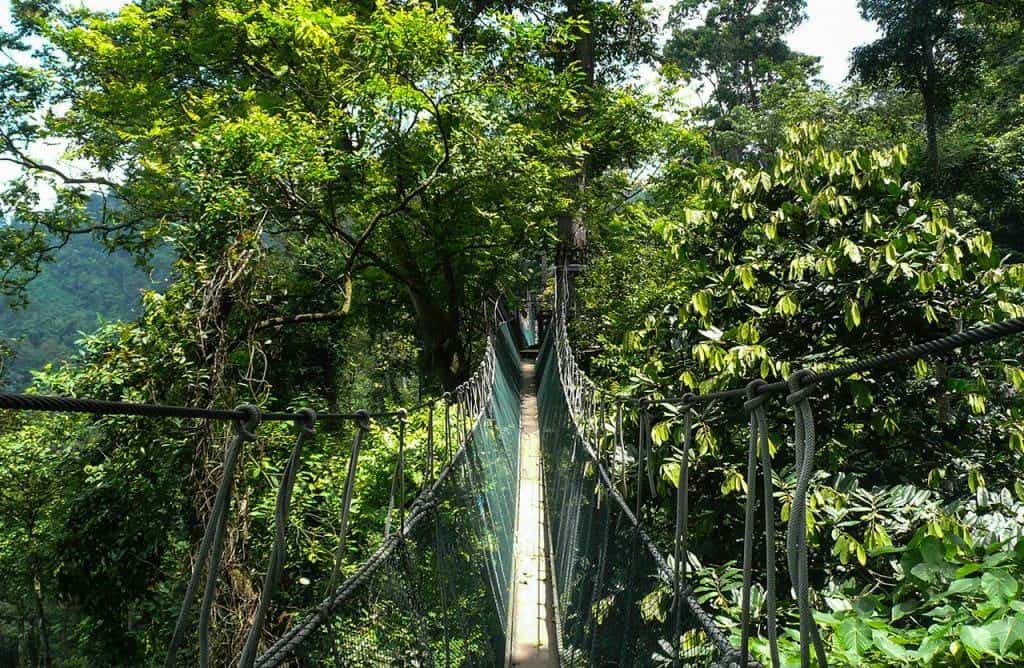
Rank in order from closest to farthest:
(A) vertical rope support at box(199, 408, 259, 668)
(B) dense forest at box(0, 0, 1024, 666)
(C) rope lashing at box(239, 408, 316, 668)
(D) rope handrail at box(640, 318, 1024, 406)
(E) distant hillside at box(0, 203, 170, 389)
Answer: (D) rope handrail at box(640, 318, 1024, 406) → (A) vertical rope support at box(199, 408, 259, 668) → (C) rope lashing at box(239, 408, 316, 668) → (B) dense forest at box(0, 0, 1024, 666) → (E) distant hillside at box(0, 203, 170, 389)

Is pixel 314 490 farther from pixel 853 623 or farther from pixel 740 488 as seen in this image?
pixel 853 623

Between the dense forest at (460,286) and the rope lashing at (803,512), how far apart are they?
0.44m

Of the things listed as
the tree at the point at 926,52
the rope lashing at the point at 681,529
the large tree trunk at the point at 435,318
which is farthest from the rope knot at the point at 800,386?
the tree at the point at 926,52

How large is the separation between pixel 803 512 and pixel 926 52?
13449 mm

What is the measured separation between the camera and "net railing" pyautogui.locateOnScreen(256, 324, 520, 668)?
54.2 inches

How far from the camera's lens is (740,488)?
1771 mm

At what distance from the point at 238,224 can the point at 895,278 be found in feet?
11.4

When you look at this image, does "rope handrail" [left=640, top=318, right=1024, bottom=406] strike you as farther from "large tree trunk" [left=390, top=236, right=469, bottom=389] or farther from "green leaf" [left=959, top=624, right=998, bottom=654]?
"large tree trunk" [left=390, top=236, right=469, bottom=389]

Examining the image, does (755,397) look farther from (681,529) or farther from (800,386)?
(681,529)

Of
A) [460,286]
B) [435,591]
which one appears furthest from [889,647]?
[460,286]

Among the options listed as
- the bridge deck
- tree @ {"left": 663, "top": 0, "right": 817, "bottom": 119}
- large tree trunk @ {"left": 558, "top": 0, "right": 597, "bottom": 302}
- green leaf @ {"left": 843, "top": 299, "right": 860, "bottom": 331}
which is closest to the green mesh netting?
the bridge deck

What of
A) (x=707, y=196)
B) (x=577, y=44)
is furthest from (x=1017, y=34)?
(x=707, y=196)

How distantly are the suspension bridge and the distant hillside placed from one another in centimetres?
2798

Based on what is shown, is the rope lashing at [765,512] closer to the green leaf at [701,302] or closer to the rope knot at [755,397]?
the rope knot at [755,397]
